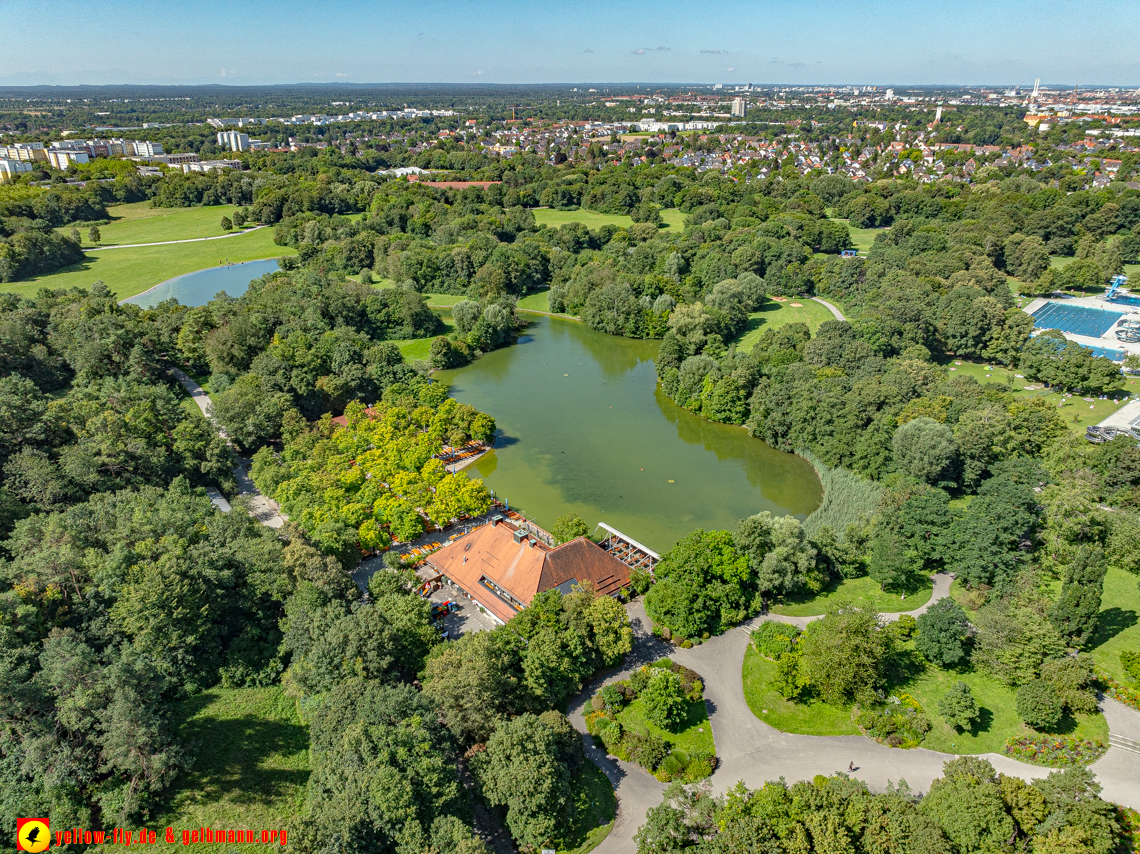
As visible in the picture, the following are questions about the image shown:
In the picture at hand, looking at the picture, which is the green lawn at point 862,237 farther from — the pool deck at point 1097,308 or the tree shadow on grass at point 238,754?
the tree shadow on grass at point 238,754

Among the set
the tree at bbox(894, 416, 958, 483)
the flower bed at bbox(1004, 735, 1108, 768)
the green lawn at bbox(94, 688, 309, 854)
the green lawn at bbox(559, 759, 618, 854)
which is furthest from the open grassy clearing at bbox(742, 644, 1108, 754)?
the green lawn at bbox(94, 688, 309, 854)

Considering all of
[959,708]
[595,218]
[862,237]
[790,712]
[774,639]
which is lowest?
[790,712]

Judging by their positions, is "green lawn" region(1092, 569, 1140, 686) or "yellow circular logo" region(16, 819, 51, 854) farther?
"green lawn" region(1092, 569, 1140, 686)

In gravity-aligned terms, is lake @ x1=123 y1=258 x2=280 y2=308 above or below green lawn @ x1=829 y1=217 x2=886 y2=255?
below

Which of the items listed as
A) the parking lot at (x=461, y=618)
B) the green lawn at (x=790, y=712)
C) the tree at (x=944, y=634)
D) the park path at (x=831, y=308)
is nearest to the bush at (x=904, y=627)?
the tree at (x=944, y=634)

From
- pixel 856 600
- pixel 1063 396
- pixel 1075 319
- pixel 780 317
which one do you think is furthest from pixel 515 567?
pixel 1075 319

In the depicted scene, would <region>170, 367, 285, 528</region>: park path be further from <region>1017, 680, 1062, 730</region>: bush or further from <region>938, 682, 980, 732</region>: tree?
<region>1017, 680, 1062, 730</region>: bush

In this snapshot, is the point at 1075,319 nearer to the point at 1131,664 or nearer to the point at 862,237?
the point at 862,237
